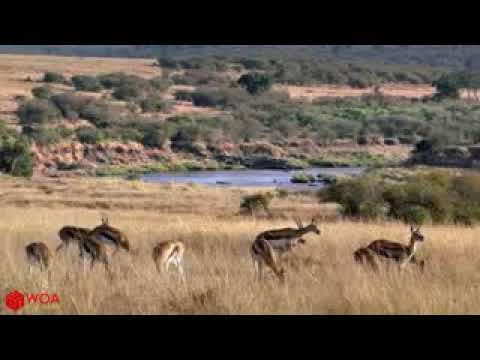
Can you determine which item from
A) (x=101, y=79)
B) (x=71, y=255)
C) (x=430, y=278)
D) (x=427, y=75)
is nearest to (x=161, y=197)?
(x=71, y=255)

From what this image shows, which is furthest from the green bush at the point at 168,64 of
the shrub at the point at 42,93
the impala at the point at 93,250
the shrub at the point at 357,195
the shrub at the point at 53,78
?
the impala at the point at 93,250

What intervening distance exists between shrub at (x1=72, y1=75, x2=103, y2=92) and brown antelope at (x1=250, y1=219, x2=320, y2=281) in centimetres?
6737

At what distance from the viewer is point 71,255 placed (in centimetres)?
1039

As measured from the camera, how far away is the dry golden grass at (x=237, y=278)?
742 centimetres

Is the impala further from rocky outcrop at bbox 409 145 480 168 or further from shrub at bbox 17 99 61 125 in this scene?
shrub at bbox 17 99 61 125

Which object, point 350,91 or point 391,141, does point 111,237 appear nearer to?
point 391,141

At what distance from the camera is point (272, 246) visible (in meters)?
9.77

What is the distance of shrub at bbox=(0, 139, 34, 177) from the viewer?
37562 mm

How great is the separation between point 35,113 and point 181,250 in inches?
1942

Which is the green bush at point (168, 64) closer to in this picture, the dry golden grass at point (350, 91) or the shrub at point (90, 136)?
the dry golden grass at point (350, 91)

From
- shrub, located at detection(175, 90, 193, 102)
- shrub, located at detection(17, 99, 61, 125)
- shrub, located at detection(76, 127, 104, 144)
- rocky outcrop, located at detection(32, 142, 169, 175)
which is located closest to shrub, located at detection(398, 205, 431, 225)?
rocky outcrop, located at detection(32, 142, 169, 175)

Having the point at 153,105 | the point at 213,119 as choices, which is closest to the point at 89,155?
the point at 213,119

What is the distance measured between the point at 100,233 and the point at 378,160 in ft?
154

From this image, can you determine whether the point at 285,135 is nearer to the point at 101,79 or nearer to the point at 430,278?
the point at 101,79
